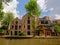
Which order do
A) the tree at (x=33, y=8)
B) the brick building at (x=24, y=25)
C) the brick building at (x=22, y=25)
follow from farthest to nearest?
1. the brick building at (x=22, y=25)
2. the brick building at (x=24, y=25)
3. the tree at (x=33, y=8)

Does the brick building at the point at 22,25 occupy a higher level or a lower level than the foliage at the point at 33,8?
lower

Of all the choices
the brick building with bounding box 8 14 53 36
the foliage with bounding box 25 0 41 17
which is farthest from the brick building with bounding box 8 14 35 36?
the foliage with bounding box 25 0 41 17

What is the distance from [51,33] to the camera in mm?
38469

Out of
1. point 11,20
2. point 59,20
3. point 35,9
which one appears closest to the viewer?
point 35,9

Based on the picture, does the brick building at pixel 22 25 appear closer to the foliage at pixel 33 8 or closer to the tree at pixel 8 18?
the tree at pixel 8 18

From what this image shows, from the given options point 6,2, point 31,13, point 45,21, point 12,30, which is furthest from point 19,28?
point 6,2

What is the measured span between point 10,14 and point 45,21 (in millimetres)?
8275

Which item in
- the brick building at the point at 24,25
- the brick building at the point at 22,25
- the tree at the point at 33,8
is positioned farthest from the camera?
the brick building at the point at 22,25

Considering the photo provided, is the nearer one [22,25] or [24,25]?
[24,25]

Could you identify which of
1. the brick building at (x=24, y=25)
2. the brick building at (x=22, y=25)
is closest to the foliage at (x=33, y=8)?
the brick building at (x=24, y=25)

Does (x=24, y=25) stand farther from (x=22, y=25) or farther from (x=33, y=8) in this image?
(x=33, y=8)

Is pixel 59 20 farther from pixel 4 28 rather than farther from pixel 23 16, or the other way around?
pixel 4 28

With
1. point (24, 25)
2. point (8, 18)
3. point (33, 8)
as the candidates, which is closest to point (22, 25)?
point (24, 25)

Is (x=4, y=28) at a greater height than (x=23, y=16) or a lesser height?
lesser
